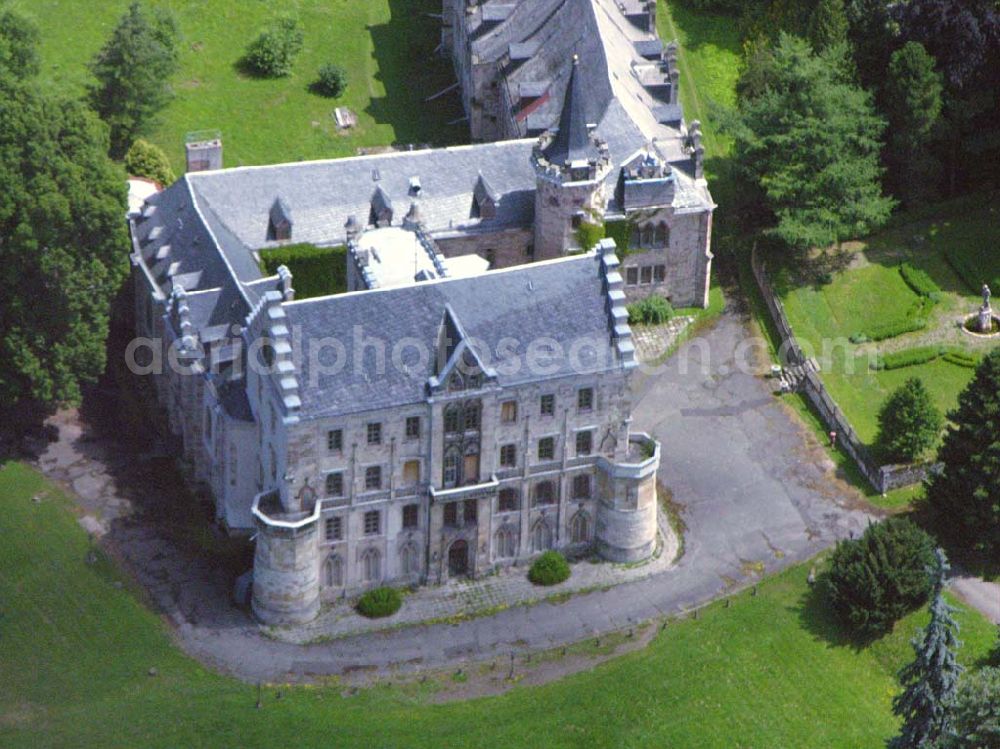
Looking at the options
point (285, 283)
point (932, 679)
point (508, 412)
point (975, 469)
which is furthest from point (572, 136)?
point (932, 679)

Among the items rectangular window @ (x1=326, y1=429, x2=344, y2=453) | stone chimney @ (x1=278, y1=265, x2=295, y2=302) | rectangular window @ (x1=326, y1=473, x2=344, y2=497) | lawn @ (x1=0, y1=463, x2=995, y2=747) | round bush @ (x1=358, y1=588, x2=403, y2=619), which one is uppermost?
stone chimney @ (x1=278, y1=265, x2=295, y2=302)

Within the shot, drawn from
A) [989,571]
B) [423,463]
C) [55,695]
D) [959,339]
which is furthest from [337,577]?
[959,339]

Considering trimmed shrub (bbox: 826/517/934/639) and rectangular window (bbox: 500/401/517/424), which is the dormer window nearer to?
rectangular window (bbox: 500/401/517/424)

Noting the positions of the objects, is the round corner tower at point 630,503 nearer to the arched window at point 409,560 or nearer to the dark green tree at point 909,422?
the arched window at point 409,560

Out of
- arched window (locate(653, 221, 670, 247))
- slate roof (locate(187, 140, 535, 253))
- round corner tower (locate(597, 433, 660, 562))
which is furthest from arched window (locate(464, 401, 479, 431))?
arched window (locate(653, 221, 670, 247))

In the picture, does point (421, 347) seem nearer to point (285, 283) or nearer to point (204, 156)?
point (285, 283)

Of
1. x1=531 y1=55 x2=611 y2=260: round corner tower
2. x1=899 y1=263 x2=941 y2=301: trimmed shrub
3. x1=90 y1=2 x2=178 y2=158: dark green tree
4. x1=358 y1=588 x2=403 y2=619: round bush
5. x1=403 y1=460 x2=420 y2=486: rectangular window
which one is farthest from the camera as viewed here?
x1=90 y1=2 x2=178 y2=158: dark green tree
